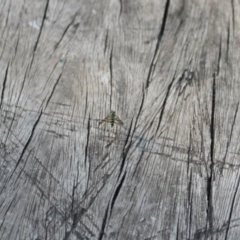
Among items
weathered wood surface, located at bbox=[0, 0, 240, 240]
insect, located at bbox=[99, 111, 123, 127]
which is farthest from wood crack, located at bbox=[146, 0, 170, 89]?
insect, located at bbox=[99, 111, 123, 127]

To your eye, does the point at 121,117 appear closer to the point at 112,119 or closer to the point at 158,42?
the point at 112,119

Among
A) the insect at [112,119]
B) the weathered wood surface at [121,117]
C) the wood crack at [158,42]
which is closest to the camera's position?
the weathered wood surface at [121,117]

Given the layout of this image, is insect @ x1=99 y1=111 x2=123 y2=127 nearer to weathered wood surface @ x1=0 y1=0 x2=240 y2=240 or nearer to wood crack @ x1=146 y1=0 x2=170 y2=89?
weathered wood surface @ x1=0 y1=0 x2=240 y2=240

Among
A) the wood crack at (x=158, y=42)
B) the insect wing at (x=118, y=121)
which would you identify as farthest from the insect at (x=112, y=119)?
the wood crack at (x=158, y=42)

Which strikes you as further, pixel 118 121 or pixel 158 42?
pixel 158 42

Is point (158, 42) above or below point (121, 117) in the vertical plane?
above

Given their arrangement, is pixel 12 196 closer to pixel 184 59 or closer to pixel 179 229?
pixel 179 229

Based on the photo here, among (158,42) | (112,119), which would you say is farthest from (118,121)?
(158,42)

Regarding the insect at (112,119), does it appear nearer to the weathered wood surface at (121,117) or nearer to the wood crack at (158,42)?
the weathered wood surface at (121,117)

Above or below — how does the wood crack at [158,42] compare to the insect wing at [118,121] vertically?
above
